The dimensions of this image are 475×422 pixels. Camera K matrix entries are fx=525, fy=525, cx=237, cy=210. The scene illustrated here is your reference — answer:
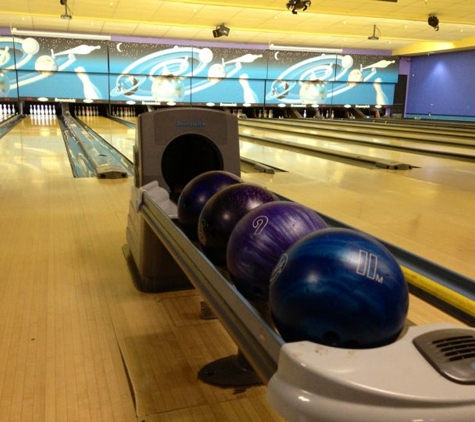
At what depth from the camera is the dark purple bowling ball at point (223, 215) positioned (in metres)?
1.22

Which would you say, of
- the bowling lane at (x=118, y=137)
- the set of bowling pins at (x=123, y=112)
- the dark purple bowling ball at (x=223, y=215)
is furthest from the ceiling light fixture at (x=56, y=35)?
the dark purple bowling ball at (x=223, y=215)

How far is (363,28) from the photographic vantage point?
30.2ft

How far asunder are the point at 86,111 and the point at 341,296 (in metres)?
10.4

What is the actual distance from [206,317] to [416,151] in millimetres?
4396

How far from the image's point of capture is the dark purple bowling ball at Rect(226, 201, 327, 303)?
0.99 meters

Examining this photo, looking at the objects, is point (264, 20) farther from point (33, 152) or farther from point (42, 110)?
point (33, 152)

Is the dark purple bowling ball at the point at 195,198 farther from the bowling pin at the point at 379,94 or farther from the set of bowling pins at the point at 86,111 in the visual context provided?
the bowling pin at the point at 379,94

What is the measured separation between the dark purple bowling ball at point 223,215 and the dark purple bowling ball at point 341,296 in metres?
0.41

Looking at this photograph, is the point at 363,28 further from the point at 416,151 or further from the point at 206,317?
the point at 206,317

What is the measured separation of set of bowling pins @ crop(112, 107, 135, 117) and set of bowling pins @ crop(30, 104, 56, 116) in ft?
3.88

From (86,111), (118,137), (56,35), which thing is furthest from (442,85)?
(118,137)

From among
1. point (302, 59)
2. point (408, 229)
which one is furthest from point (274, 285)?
point (302, 59)

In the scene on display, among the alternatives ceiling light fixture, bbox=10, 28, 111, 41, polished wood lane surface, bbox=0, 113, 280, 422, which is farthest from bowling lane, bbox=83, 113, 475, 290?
ceiling light fixture, bbox=10, 28, 111, 41

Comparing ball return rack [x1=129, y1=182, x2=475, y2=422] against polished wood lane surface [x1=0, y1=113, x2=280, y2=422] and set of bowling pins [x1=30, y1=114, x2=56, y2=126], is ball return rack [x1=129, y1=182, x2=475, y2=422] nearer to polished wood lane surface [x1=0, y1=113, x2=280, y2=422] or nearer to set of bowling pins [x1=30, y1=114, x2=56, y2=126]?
polished wood lane surface [x1=0, y1=113, x2=280, y2=422]
